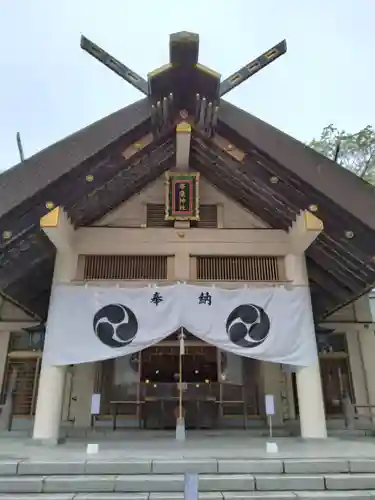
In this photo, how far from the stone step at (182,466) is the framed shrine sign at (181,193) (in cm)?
445

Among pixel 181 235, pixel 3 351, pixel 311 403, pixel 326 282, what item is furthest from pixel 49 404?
pixel 326 282

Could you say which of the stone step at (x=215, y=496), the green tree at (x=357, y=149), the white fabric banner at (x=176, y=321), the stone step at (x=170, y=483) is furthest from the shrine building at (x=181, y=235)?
the green tree at (x=357, y=149)

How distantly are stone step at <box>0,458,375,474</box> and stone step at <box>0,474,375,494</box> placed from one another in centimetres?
6

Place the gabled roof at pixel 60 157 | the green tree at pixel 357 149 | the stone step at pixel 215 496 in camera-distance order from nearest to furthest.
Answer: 1. the stone step at pixel 215 496
2. the gabled roof at pixel 60 157
3. the green tree at pixel 357 149

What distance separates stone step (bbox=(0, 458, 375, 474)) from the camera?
3.74 metres

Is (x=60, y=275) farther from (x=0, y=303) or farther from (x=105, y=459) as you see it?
(x=0, y=303)

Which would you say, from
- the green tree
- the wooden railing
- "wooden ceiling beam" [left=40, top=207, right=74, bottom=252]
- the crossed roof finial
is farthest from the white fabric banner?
the green tree

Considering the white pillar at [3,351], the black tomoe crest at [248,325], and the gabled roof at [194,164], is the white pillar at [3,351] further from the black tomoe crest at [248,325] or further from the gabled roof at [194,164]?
the black tomoe crest at [248,325]

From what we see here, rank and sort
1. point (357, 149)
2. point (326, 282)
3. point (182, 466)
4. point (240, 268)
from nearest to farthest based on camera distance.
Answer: point (182, 466) < point (240, 268) < point (326, 282) < point (357, 149)

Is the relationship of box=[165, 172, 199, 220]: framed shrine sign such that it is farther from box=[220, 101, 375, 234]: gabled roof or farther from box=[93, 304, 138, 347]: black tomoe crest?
box=[93, 304, 138, 347]: black tomoe crest

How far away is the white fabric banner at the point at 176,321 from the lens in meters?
6.42

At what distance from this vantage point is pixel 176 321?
6535 millimetres

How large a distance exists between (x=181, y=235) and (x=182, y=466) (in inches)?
169

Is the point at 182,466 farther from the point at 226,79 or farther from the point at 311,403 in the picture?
the point at 226,79
